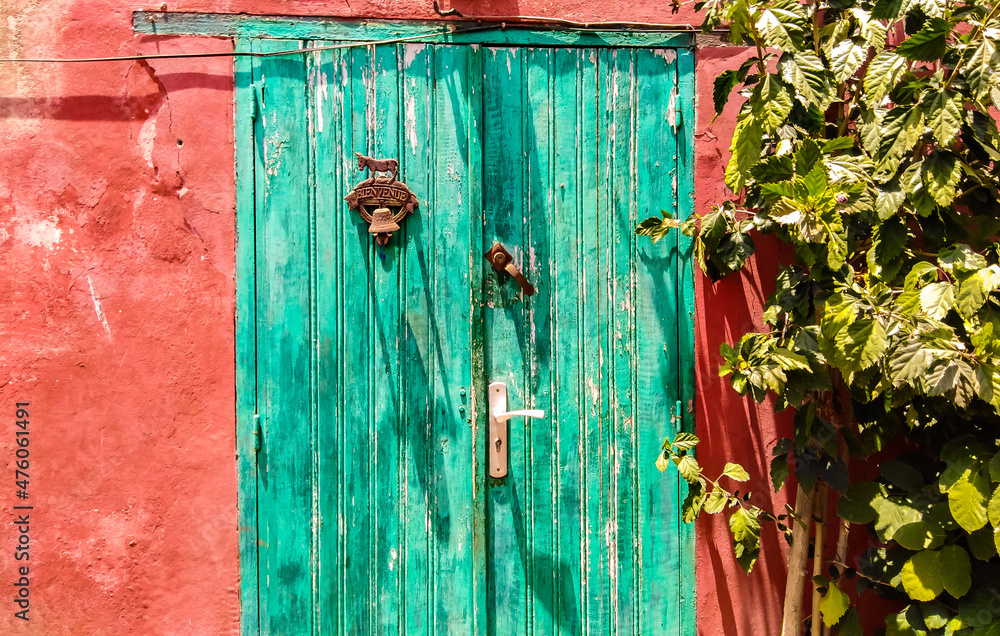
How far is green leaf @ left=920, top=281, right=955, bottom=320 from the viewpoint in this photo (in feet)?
5.17

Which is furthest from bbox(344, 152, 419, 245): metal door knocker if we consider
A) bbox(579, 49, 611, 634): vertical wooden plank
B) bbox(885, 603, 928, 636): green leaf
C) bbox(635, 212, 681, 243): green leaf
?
bbox(885, 603, 928, 636): green leaf

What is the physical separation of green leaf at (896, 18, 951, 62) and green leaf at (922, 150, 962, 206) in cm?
24

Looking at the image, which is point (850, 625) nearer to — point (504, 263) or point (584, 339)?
point (584, 339)

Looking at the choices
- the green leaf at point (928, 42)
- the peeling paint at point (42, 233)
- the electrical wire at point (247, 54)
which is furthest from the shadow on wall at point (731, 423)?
the peeling paint at point (42, 233)

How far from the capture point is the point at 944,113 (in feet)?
5.31

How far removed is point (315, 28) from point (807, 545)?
2141mm

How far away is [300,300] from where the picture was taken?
2.10 meters

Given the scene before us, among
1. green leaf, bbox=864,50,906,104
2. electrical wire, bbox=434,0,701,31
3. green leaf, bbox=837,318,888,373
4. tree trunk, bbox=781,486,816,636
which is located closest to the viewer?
green leaf, bbox=837,318,888,373

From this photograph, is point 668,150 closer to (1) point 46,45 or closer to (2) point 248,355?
(2) point 248,355

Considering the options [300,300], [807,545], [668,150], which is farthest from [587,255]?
[807,545]

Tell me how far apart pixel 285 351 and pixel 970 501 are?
188 centimetres

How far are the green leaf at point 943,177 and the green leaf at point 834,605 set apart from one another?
1.10 metres

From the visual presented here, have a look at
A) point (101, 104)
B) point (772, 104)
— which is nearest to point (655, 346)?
point (772, 104)

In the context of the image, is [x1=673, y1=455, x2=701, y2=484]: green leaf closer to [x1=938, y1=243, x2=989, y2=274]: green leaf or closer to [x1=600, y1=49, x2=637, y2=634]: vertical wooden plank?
[x1=600, y1=49, x2=637, y2=634]: vertical wooden plank
